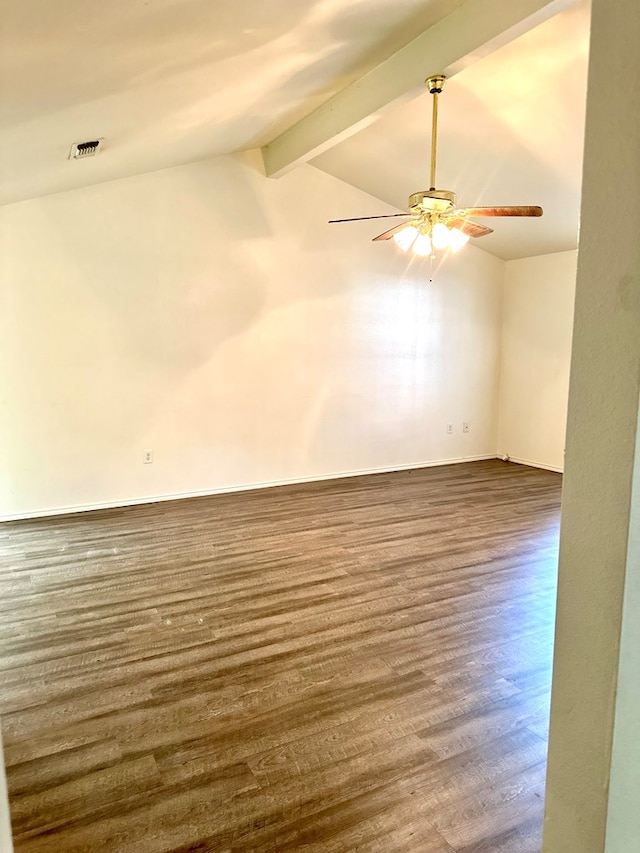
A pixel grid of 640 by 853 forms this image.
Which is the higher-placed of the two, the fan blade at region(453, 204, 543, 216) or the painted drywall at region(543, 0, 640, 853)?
the fan blade at region(453, 204, 543, 216)

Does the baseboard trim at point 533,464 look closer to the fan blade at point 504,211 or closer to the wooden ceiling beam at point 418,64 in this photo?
the fan blade at point 504,211

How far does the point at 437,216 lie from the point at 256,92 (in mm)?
1274

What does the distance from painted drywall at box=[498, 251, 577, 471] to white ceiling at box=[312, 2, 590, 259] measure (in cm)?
39

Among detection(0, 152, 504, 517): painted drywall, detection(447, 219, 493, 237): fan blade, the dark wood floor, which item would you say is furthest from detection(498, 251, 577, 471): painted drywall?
detection(447, 219, 493, 237): fan blade

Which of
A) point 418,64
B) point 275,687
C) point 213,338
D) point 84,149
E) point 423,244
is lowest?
point 275,687

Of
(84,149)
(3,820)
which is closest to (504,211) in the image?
(84,149)

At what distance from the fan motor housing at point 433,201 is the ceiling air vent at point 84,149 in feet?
5.95

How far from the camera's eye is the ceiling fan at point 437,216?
3.00 meters

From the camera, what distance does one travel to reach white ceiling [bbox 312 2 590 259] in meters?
2.96

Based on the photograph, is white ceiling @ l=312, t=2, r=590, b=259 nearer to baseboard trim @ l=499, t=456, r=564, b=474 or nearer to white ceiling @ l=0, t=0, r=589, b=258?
white ceiling @ l=0, t=0, r=589, b=258

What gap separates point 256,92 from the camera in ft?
10.3

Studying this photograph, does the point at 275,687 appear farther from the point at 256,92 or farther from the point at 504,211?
the point at 256,92

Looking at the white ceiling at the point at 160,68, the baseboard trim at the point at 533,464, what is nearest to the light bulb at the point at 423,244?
the white ceiling at the point at 160,68

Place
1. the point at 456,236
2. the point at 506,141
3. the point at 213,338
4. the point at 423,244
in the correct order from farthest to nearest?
1. the point at 213,338
2. the point at 506,141
3. the point at 423,244
4. the point at 456,236
